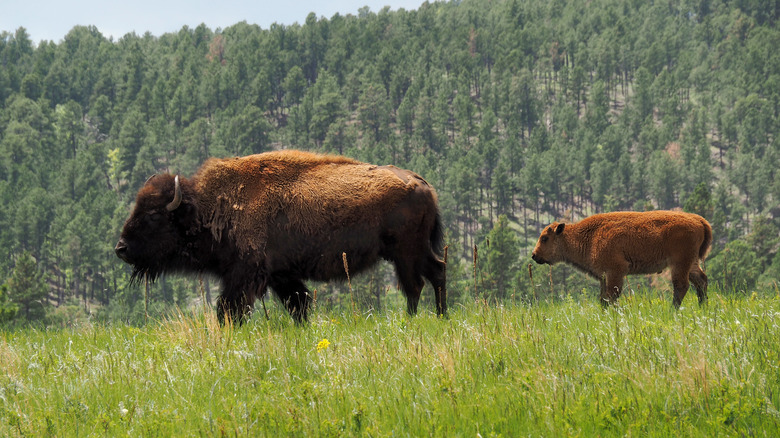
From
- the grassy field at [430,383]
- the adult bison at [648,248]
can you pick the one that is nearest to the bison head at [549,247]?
the adult bison at [648,248]

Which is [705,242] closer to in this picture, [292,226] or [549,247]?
[549,247]

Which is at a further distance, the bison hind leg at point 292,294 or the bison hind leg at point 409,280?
the bison hind leg at point 292,294

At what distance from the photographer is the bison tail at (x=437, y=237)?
30.7 ft

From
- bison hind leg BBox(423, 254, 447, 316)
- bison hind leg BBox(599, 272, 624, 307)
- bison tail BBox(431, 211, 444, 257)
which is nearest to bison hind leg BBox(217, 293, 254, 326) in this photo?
bison hind leg BBox(423, 254, 447, 316)

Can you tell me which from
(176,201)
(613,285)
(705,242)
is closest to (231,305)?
(176,201)

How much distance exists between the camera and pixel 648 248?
9336 mm

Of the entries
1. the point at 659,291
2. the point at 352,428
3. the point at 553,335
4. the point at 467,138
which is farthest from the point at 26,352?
the point at 467,138

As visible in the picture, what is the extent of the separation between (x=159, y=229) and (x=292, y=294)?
2043 mm

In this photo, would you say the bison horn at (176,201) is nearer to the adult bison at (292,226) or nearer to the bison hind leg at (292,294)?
the adult bison at (292,226)

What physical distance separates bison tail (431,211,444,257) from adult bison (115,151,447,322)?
0.01 meters

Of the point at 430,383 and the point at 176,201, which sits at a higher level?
the point at 176,201

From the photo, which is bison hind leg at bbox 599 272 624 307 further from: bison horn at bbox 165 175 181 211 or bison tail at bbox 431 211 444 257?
bison horn at bbox 165 175 181 211

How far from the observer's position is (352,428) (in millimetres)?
4059

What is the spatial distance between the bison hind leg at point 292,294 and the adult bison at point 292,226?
0.01 m
